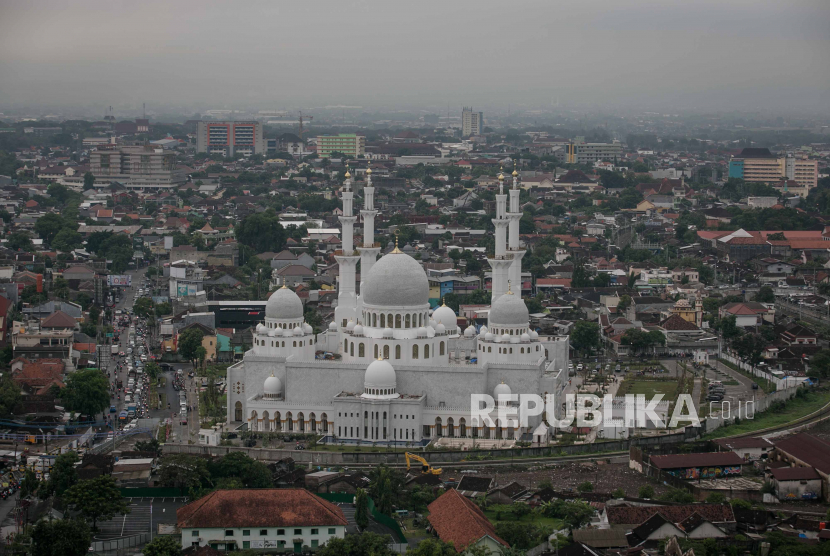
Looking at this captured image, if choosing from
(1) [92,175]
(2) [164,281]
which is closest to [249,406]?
(2) [164,281]

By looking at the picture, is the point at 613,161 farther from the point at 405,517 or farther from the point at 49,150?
the point at 405,517

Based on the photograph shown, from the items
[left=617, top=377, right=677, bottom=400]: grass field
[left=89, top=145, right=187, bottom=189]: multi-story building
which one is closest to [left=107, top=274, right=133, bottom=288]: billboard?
[left=617, top=377, right=677, bottom=400]: grass field

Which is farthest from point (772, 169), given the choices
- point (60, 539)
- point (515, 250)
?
point (60, 539)

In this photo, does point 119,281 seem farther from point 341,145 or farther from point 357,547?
point 341,145

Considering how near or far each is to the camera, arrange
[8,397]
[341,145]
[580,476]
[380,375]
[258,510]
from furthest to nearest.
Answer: [341,145] → [8,397] → [380,375] → [580,476] → [258,510]

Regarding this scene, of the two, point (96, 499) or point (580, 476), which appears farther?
point (580, 476)

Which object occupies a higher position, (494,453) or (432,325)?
(432,325)

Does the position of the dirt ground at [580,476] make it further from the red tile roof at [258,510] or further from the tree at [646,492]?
the red tile roof at [258,510]
